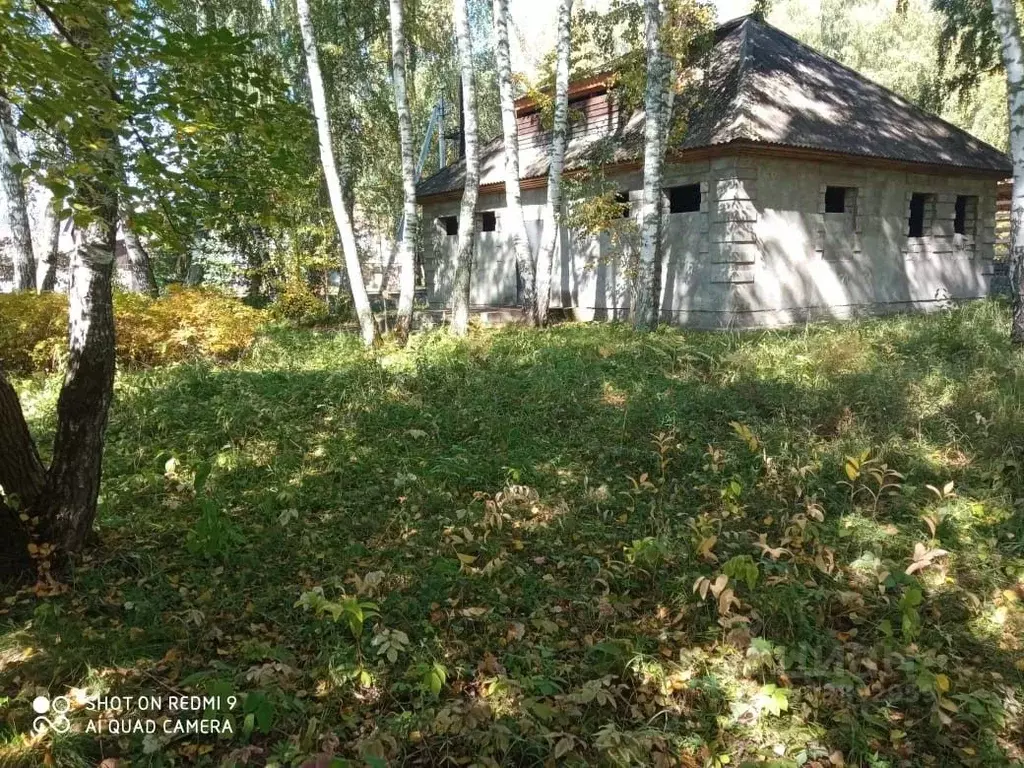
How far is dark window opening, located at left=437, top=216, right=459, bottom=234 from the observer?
58.0 ft

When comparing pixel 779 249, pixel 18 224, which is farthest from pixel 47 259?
pixel 779 249

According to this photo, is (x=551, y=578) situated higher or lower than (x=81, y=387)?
lower

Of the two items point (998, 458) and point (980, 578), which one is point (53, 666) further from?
point (998, 458)

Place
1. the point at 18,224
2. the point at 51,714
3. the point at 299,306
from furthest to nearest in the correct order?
the point at 299,306, the point at 18,224, the point at 51,714

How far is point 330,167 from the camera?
991cm

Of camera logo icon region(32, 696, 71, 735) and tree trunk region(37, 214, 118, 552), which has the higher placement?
tree trunk region(37, 214, 118, 552)

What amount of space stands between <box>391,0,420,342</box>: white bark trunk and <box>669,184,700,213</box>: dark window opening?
5104 mm

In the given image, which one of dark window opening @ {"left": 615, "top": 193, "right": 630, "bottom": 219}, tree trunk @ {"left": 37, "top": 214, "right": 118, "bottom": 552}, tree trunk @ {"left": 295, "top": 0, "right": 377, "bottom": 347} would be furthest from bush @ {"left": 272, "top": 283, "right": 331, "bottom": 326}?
tree trunk @ {"left": 37, "top": 214, "right": 118, "bottom": 552}

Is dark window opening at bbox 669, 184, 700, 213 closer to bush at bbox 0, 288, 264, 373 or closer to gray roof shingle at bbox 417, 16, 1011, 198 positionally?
gray roof shingle at bbox 417, 16, 1011, 198

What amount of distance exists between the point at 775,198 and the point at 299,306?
32.2ft

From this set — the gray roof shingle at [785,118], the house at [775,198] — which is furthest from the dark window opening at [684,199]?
the gray roof shingle at [785,118]

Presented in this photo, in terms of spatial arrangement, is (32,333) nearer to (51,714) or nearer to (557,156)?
(51,714)

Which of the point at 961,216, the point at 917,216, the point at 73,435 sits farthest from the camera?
the point at 961,216

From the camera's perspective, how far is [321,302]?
14883mm
